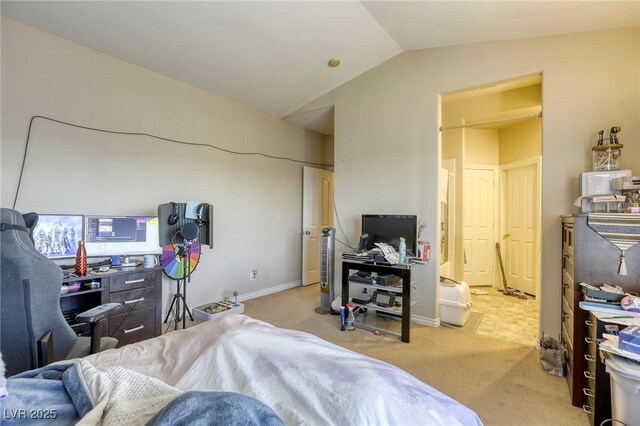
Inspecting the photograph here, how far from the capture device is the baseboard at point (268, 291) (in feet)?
13.4

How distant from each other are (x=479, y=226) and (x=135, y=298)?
491 centimetres

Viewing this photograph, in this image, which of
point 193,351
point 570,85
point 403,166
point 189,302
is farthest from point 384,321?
point 570,85

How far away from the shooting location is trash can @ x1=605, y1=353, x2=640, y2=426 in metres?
1.32

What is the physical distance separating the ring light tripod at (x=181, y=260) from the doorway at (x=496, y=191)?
345 centimetres

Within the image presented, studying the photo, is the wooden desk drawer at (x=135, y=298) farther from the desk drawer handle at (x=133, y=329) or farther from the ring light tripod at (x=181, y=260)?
the ring light tripod at (x=181, y=260)

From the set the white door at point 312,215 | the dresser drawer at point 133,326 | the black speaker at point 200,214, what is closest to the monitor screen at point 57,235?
the dresser drawer at point 133,326

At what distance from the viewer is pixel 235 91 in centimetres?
373

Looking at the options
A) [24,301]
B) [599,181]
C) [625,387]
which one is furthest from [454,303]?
[24,301]

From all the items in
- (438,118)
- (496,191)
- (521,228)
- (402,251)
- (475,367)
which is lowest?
(475,367)

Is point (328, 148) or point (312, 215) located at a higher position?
point (328, 148)

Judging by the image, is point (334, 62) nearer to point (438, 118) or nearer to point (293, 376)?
point (438, 118)

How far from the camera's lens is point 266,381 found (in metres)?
0.96

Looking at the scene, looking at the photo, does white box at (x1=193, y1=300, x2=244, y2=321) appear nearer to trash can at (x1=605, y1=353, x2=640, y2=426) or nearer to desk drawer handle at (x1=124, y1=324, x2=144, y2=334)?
desk drawer handle at (x1=124, y1=324, x2=144, y2=334)

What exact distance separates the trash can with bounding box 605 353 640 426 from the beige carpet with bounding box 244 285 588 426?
472mm
